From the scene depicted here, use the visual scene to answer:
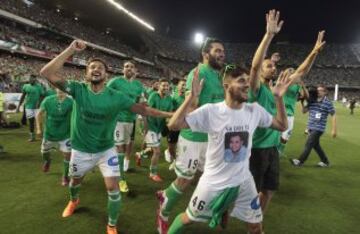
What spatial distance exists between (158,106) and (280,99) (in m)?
5.52

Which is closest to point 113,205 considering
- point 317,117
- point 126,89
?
point 126,89

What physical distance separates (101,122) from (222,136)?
7.18ft

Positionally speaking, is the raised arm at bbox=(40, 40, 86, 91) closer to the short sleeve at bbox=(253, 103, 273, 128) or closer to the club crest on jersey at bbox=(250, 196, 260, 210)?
the short sleeve at bbox=(253, 103, 273, 128)

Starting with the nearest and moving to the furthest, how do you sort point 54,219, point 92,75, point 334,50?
1. point 92,75
2. point 54,219
3. point 334,50

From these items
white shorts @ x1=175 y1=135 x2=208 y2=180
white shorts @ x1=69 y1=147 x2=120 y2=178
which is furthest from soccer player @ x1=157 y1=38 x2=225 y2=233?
white shorts @ x1=69 y1=147 x2=120 y2=178

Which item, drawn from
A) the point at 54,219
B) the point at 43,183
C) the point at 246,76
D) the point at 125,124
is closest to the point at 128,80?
the point at 125,124

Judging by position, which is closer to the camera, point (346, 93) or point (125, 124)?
point (125, 124)

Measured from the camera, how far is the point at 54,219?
235 inches

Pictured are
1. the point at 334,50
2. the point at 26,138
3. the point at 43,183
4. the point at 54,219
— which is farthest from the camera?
A: the point at 334,50

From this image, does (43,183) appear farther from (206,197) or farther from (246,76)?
(246,76)

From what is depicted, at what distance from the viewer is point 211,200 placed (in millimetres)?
3859

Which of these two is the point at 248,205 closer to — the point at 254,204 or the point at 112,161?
the point at 254,204

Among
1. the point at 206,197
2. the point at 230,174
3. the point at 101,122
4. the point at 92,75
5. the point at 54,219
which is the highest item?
the point at 92,75

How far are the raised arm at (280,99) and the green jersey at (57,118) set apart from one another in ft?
17.6
